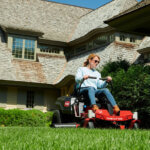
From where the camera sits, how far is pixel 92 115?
21.6ft

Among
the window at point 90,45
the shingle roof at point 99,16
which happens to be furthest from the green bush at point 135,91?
the window at point 90,45

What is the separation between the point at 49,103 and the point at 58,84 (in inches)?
93.2

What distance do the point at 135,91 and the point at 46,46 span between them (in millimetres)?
15026

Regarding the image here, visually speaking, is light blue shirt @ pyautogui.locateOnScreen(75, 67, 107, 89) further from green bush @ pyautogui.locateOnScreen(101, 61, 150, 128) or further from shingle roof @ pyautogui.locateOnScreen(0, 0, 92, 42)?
shingle roof @ pyautogui.locateOnScreen(0, 0, 92, 42)

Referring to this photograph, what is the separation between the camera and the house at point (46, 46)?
2031 cm

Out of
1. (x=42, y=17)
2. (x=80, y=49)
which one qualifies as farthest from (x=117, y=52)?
(x=42, y=17)

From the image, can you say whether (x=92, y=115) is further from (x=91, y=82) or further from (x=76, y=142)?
(x=76, y=142)

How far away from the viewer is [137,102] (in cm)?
1060

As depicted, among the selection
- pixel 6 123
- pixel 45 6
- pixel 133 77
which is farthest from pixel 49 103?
pixel 133 77

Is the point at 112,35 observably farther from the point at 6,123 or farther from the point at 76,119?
the point at 76,119

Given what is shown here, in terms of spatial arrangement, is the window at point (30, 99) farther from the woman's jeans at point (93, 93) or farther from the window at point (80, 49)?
the woman's jeans at point (93, 93)

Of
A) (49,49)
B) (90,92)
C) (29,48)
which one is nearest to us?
(90,92)

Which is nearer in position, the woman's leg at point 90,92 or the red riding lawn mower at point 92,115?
the red riding lawn mower at point 92,115

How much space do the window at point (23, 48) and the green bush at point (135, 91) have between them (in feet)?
43.3
